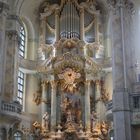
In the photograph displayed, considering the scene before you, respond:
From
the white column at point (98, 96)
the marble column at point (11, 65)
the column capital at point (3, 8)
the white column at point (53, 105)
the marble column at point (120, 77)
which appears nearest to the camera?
the marble column at point (120, 77)

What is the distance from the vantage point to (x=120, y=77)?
18219 mm

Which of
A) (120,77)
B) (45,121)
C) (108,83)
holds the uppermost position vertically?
(108,83)

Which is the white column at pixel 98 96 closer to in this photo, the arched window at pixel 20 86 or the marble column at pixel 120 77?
the arched window at pixel 20 86

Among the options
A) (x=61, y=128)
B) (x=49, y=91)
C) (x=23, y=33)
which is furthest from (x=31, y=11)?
(x=61, y=128)

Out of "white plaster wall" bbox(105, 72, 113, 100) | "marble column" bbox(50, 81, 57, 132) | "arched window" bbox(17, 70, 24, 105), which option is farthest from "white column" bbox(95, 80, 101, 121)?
"arched window" bbox(17, 70, 24, 105)

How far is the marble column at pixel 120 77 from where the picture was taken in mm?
17297

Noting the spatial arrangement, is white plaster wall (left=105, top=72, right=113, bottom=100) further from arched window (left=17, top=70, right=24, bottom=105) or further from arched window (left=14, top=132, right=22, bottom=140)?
arched window (left=14, top=132, right=22, bottom=140)

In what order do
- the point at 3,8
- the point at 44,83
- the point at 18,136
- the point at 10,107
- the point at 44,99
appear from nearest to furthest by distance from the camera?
the point at 10,107, the point at 3,8, the point at 18,136, the point at 44,99, the point at 44,83

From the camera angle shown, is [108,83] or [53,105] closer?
[53,105]

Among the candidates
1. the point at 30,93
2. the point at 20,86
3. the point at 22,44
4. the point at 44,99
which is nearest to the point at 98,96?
the point at 44,99

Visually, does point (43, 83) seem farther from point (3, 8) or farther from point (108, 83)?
point (3, 8)

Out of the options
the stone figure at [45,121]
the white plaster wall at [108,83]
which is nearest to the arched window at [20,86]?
the stone figure at [45,121]

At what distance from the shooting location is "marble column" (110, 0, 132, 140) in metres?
17.3

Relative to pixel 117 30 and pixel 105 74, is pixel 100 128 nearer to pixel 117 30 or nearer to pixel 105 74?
pixel 105 74
